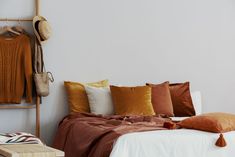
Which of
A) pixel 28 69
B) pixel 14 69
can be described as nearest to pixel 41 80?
pixel 28 69

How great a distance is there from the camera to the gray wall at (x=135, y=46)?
4551 mm

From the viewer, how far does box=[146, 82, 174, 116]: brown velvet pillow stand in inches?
177

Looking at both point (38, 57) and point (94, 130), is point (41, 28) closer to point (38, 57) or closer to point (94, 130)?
point (38, 57)

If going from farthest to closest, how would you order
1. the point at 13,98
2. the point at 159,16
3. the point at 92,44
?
the point at 159,16 → the point at 92,44 → the point at 13,98

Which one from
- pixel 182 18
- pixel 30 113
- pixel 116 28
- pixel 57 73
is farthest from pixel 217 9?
pixel 30 113

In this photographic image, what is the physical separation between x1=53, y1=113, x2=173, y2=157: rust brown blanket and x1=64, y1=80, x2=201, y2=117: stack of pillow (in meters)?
0.21

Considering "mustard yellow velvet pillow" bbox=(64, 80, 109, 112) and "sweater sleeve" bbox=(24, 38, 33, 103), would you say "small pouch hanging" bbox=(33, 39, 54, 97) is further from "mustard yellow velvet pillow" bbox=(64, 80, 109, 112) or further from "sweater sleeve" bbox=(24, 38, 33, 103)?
"mustard yellow velvet pillow" bbox=(64, 80, 109, 112)

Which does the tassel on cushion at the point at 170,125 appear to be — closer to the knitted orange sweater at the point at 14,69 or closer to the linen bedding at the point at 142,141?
the linen bedding at the point at 142,141

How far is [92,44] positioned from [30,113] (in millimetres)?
933

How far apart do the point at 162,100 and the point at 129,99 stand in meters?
0.38

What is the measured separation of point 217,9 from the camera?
5.27 metres

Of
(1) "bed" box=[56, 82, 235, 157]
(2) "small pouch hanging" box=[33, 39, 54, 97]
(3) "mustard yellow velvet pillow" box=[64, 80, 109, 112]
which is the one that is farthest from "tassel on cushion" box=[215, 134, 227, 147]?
(2) "small pouch hanging" box=[33, 39, 54, 97]

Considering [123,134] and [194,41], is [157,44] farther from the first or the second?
[123,134]

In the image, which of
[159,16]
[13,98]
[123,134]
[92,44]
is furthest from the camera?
[159,16]
